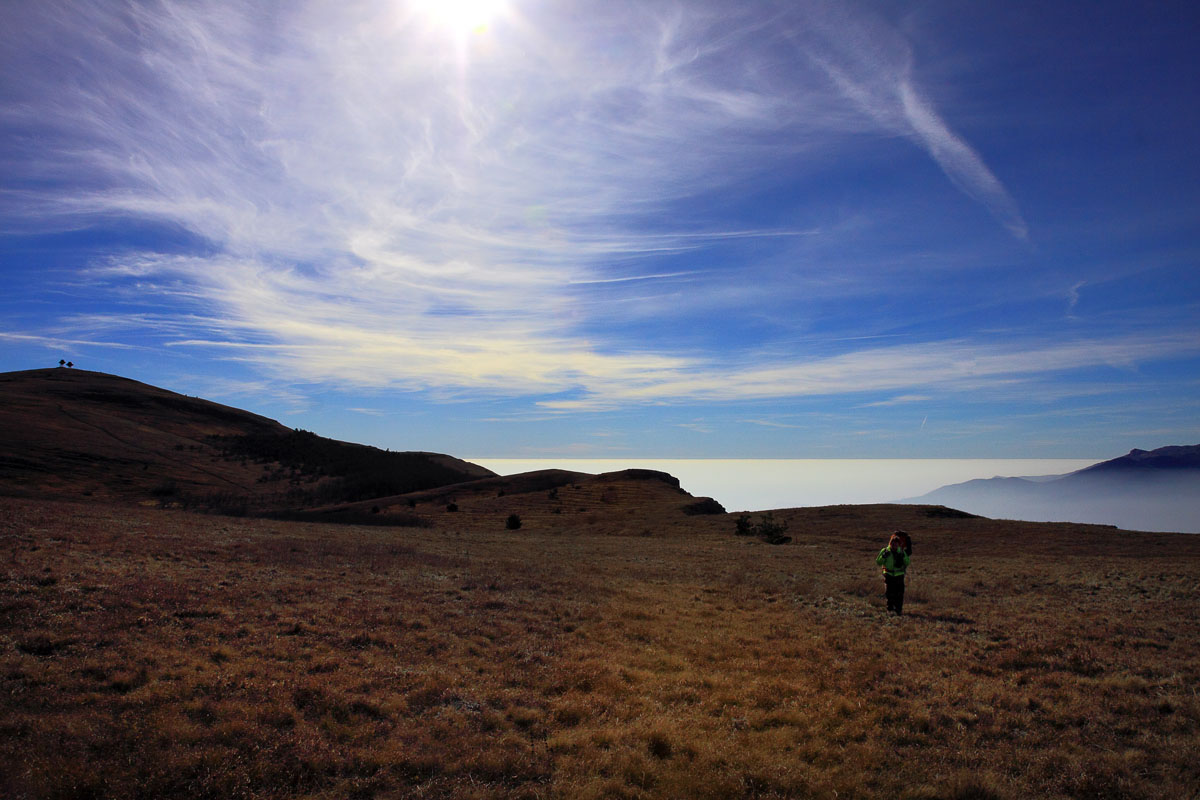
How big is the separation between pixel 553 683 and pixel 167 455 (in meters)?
83.4

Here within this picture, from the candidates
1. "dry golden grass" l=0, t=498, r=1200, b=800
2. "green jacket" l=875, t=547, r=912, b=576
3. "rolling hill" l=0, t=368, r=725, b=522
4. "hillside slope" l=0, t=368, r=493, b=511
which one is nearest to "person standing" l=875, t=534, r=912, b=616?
"green jacket" l=875, t=547, r=912, b=576

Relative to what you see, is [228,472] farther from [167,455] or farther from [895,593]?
[895,593]

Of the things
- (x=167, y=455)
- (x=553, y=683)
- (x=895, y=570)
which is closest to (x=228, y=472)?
(x=167, y=455)

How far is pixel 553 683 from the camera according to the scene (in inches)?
418

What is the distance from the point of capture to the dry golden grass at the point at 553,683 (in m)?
6.96

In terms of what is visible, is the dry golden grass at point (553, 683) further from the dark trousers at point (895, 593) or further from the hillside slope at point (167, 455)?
the hillside slope at point (167, 455)

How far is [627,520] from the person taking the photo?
54.7 m

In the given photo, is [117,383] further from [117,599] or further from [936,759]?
[936,759]

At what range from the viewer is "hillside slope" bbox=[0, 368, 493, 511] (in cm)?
5725

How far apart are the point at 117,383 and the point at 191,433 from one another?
107ft

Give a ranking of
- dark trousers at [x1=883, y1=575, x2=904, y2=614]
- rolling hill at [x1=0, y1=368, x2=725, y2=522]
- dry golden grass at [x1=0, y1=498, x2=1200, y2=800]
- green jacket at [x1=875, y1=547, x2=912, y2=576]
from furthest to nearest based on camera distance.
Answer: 1. rolling hill at [x1=0, y1=368, x2=725, y2=522]
2. green jacket at [x1=875, y1=547, x2=912, y2=576]
3. dark trousers at [x1=883, y1=575, x2=904, y2=614]
4. dry golden grass at [x1=0, y1=498, x2=1200, y2=800]

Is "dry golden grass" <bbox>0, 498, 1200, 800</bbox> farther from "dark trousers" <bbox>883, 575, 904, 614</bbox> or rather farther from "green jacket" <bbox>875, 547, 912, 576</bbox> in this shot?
"green jacket" <bbox>875, 547, 912, 576</bbox>

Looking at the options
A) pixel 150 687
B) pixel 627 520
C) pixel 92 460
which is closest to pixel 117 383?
pixel 92 460

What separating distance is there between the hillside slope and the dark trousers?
53.7 m
